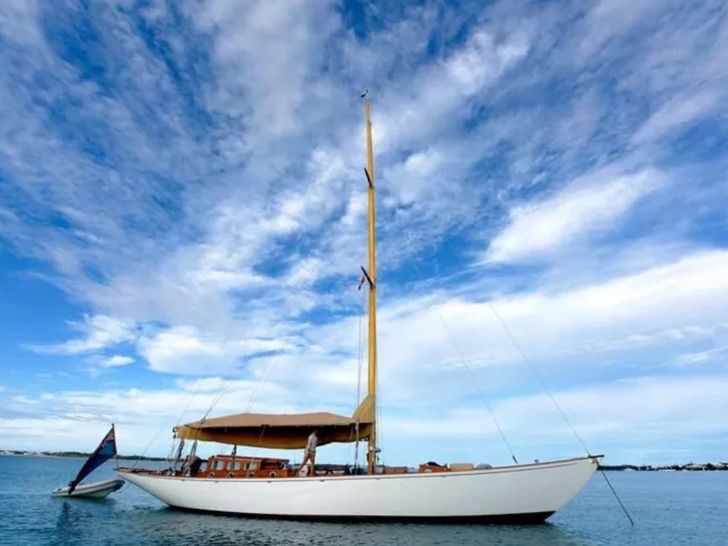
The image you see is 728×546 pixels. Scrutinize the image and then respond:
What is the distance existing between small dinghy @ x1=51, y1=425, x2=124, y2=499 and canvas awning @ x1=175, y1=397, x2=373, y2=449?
45.4ft

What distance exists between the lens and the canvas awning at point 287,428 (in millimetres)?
28406

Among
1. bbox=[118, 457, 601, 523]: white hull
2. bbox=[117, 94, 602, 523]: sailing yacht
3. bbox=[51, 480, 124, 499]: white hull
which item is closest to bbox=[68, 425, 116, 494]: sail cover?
bbox=[51, 480, 124, 499]: white hull

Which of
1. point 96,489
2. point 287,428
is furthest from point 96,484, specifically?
point 287,428

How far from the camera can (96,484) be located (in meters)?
40.0

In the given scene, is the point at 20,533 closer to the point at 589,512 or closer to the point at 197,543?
the point at 197,543

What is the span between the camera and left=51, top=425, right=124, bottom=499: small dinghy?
38.5 meters

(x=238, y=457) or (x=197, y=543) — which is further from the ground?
(x=238, y=457)

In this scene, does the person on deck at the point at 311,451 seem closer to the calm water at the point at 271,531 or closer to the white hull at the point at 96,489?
the calm water at the point at 271,531

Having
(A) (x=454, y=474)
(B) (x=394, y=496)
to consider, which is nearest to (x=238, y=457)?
(B) (x=394, y=496)

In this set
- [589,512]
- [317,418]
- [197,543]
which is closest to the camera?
[197,543]

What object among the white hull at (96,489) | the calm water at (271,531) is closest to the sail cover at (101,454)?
the white hull at (96,489)

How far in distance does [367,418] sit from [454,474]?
676 cm

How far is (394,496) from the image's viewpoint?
24703 millimetres

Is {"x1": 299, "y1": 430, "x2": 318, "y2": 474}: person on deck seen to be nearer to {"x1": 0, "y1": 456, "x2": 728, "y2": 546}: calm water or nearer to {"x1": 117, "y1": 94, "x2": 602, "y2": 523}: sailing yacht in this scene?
{"x1": 117, "y1": 94, "x2": 602, "y2": 523}: sailing yacht
